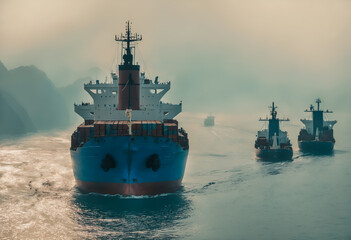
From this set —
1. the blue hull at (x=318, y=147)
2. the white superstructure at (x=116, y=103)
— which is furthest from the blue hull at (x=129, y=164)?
the blue hull at (x=318, y=147)

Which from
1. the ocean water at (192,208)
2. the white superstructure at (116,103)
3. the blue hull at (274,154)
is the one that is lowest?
the ocean water at (192,208)

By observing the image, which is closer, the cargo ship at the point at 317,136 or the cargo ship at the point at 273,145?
the cargo ship at the point at 273,145

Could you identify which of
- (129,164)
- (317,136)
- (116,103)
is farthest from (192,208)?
(317,136)

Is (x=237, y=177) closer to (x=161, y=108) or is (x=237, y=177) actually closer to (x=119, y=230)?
(x=161, y=108)

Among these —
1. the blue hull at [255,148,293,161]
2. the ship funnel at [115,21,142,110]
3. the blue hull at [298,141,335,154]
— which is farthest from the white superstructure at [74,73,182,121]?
the blue hull at [298,141,335,154]

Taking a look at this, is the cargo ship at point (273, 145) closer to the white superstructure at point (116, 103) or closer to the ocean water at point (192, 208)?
the ocean water at point (192, 208)

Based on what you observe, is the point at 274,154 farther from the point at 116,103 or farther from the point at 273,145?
the point at 116,103
